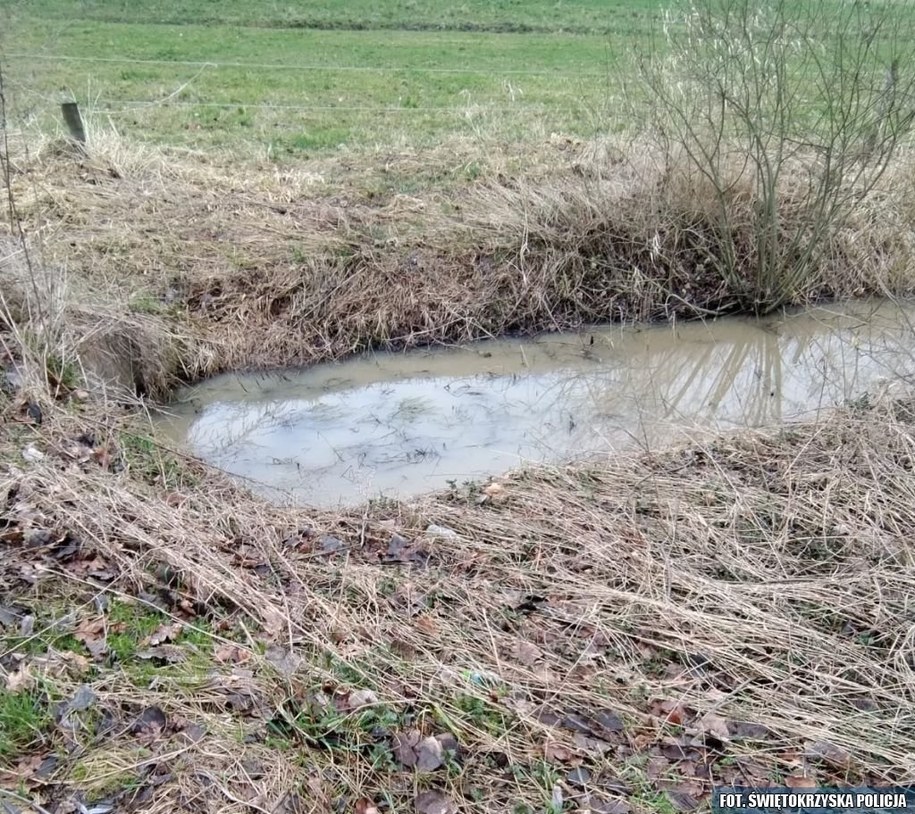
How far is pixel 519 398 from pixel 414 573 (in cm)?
327

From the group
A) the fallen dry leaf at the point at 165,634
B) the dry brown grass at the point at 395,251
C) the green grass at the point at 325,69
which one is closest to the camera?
the fallen dry leaf at the point at 165,634

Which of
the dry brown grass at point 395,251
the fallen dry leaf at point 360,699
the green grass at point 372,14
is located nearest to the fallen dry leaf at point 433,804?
the fallen dry leaf at point 360,699

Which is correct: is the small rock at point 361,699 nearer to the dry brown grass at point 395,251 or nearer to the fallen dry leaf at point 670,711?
the fallen dry leaf at point 670,711

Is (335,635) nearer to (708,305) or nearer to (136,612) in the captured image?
(136,612)

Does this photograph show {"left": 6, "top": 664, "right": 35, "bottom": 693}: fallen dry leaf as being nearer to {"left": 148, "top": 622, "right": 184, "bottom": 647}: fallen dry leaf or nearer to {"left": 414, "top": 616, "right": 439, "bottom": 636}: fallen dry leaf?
{"left": 148, "top": 622, "right": 184, "bottom": 647}: fallen dry leaf

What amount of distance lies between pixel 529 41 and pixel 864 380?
15.3m

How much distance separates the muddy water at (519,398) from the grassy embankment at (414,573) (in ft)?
1.35

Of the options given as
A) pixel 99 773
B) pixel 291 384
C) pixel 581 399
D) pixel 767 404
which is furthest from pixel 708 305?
pixel 99 773

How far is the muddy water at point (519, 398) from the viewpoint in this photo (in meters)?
6.10

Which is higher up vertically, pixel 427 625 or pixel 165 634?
pixel 165 634

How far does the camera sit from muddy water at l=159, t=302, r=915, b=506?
20.0ft

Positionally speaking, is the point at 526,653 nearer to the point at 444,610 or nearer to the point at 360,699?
the point at 444,610

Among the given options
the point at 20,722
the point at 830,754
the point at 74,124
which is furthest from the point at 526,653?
the point at 74,124

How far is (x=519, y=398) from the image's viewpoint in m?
7.12
